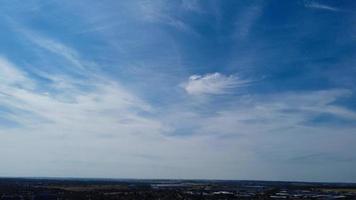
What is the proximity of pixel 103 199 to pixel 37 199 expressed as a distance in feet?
25.1

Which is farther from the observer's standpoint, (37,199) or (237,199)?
(237,199)

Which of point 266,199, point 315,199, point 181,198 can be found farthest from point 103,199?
point 315,199

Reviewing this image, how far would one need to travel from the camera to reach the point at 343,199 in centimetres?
5834

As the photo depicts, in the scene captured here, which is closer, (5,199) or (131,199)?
(5,199)

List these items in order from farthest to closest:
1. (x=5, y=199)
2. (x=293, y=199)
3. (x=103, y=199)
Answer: (x=293, y=199) < (x=103, y=199) < (x=5, y=199)

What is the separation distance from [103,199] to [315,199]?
26.8 meters

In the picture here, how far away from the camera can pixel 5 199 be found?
52.1 metres

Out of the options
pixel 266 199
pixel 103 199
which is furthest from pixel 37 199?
pixel 266 199


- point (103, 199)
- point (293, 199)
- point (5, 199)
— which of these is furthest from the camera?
point (293, 199)

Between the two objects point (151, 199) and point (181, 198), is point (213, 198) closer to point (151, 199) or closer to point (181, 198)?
point (181, 198)

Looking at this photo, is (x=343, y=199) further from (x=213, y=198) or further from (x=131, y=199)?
(x=131, y=199)

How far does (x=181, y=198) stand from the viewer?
→ 57312 millimetres

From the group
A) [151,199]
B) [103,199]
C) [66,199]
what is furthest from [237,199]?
[66,199]

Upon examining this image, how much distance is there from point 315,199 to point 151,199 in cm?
2109
